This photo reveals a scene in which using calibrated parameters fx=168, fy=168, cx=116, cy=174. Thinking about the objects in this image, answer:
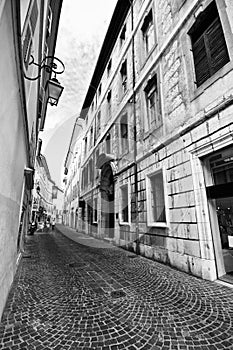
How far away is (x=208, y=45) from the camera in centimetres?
502

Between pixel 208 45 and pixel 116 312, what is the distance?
23.2 ft

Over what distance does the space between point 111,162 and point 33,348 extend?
31.7 ft

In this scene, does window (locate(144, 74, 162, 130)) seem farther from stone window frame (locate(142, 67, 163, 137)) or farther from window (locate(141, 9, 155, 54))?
window (locate(141, 9, 155, 54))

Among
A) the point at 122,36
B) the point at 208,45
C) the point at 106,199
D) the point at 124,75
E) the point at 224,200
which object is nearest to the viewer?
the point at 224,200

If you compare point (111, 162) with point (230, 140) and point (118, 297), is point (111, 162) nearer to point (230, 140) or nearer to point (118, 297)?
point (230, 140)

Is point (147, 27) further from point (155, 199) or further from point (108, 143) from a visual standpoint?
point (155, 199)

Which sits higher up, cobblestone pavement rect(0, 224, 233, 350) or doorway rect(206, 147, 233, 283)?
doorway rect(206, 147, 233, 283)

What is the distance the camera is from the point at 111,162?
11.2m

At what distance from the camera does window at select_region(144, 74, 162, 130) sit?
23.6ft

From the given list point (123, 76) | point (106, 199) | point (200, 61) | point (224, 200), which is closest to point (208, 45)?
point (200, 61)

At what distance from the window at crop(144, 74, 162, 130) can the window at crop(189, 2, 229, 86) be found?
2.04m

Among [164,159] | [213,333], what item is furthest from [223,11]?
[213,333]

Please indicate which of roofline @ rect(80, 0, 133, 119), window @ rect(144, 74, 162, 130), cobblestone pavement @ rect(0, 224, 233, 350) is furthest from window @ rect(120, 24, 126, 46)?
cobblestone pavement @ rect(0, 224, 233, 350)

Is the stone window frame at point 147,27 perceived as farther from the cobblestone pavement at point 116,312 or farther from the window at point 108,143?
the cobblestone pavement at point 116,312
